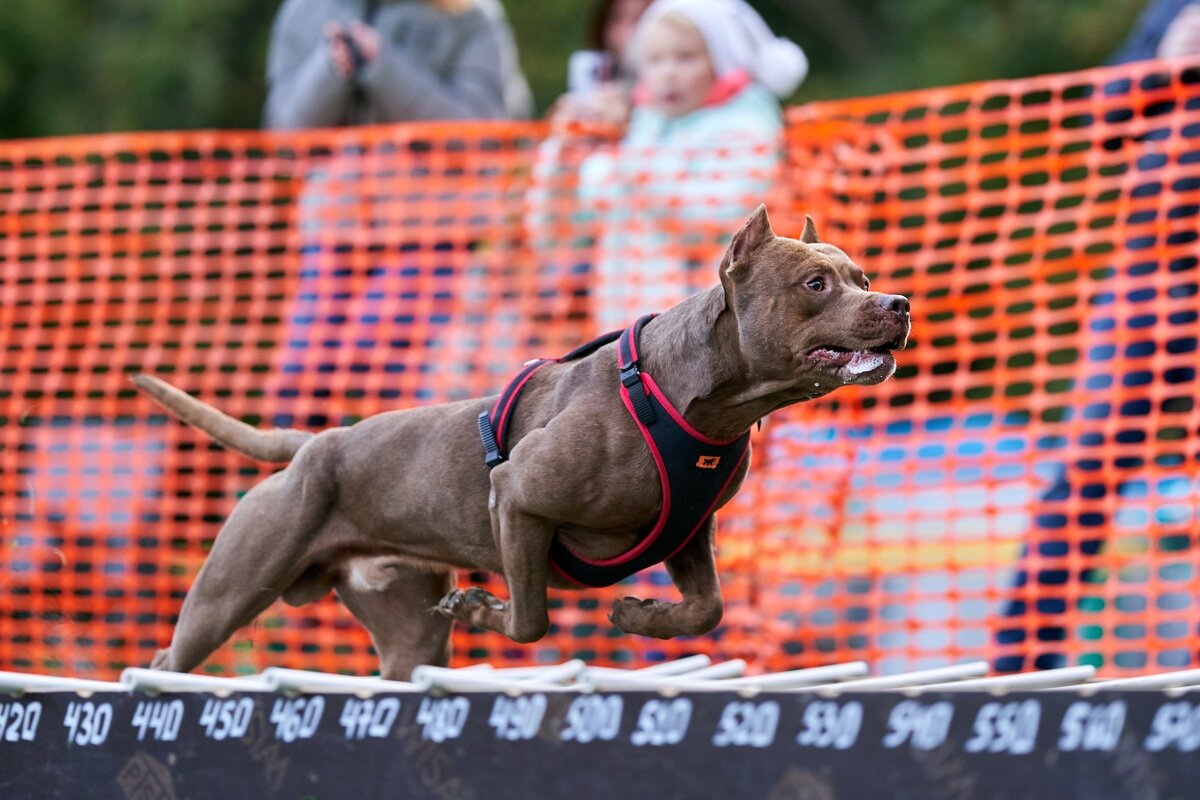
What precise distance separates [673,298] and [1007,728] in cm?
412

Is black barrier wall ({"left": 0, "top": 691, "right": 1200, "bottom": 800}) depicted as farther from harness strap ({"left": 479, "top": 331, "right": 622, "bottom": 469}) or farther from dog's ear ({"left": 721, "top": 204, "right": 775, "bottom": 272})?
dog's ear ({"left": 721, "top": 204, "right": 775, "bottom": 272})

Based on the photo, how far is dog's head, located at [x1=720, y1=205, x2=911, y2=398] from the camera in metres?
3.57

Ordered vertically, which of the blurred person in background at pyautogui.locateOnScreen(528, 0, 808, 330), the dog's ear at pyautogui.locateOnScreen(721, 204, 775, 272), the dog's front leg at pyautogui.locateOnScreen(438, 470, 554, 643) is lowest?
the dog's front leg at pyautogui.locateOnScreen(438, 470, 554, 643)

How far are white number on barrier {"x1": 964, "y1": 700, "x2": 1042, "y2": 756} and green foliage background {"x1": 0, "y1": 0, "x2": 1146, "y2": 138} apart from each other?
37.0ft

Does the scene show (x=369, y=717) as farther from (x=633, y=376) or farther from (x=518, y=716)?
(x=633, y=376)

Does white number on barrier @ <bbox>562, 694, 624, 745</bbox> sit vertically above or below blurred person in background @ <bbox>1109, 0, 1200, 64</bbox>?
below

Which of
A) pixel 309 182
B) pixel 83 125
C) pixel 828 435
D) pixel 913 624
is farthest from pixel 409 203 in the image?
pixel 83 125

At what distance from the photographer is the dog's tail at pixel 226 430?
4727mm

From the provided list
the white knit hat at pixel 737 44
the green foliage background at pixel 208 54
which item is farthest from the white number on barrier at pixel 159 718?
the green foliage background at pixel 208 54

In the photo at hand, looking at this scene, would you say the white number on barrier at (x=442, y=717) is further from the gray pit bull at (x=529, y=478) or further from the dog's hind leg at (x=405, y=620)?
the dog's hind leg at (x=405, y=620)

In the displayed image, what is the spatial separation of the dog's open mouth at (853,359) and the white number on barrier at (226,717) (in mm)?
1592

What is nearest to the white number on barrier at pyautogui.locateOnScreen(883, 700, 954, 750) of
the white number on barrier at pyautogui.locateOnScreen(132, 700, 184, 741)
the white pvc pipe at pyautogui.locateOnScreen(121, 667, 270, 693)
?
the white pvc pipe at pyautogui.locateOnScreen(121, 667, 270, 693)

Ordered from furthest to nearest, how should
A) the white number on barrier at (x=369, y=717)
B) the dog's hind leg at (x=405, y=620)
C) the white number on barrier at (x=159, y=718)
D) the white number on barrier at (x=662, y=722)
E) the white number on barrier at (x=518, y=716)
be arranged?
the dog's hind leg at (x=405, y=620), the white number on barrier at (x=159, y=718), the white number on barrier at (x=369, y=717), the white number on barrier at (x=518, y=716), the white number on barrier at (x=662, y=722)

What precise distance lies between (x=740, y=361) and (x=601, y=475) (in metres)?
0.43
